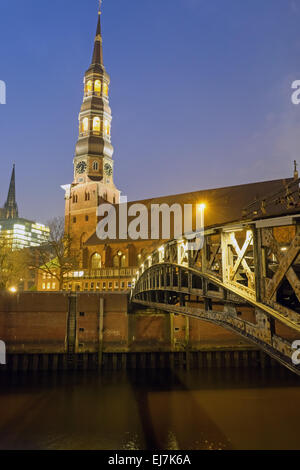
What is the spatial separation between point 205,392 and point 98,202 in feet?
142

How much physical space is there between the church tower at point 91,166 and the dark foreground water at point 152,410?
37.2 m

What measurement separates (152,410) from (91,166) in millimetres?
49912

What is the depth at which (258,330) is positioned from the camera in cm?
623

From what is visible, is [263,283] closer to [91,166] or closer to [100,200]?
[100,200]

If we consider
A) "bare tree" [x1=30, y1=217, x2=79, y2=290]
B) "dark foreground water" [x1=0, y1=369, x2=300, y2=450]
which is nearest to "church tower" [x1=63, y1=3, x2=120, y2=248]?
"bare tree" [x1=30, y1=217, x2=79, y2=290]

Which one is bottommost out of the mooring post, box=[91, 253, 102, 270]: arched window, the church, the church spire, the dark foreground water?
the dark foreground water

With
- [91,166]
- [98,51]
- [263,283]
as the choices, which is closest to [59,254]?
[91,166]

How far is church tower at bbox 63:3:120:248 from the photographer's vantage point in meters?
58.3

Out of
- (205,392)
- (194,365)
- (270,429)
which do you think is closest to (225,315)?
(270,429)

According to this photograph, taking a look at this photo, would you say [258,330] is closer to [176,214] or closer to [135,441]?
[135,441]

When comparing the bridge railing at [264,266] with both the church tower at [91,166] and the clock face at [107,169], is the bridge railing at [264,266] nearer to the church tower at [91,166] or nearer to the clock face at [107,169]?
the church tower at [91,166]

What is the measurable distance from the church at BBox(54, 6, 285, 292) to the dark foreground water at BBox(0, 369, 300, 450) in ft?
72.5

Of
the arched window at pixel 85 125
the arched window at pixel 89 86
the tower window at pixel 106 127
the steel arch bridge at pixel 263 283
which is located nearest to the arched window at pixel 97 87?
the arched window at pixel 89 86

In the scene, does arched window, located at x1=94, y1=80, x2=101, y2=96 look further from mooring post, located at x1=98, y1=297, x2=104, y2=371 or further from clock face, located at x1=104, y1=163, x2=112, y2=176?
mooring post, located at x1=98, y1=297, x2=104, y2=371
